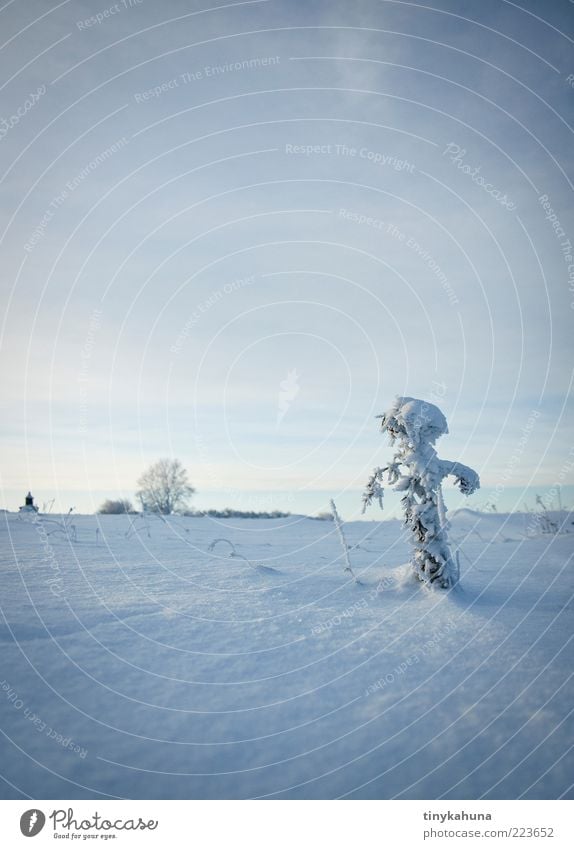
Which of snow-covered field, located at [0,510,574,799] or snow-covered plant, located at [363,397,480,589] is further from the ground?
snow-covered plant, located at [363,397,480,589]

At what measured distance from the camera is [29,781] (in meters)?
4.42

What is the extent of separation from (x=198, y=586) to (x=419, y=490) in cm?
525

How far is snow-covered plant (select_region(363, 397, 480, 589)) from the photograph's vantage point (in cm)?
879

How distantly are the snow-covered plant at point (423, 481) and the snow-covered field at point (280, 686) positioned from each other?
1.94 feet

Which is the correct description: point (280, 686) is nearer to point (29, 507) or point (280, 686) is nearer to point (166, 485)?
point (29, 507)
